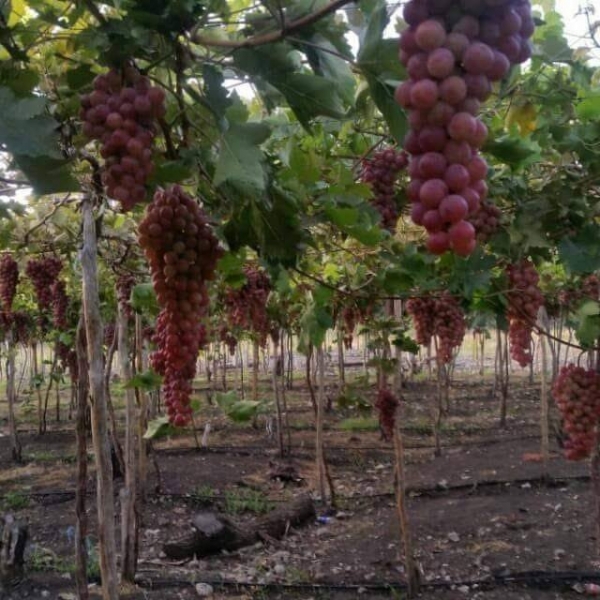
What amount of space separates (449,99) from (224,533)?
5.91 meters

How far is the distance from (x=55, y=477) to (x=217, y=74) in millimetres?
8796

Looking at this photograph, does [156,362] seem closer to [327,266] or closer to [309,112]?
[309,112]

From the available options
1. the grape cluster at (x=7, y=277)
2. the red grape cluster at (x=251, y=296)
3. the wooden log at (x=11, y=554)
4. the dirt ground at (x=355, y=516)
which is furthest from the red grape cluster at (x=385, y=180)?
the wooden log at (x=11, y=554)

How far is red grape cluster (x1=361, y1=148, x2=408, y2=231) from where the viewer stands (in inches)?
91.7

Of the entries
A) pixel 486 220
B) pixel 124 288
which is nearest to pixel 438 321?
pixel 124 288

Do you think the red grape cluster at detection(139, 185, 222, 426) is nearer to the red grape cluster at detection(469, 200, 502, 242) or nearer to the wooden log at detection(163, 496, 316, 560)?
the red grape cluster at detection(469, 200, 502, 242)

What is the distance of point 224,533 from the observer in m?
6.15

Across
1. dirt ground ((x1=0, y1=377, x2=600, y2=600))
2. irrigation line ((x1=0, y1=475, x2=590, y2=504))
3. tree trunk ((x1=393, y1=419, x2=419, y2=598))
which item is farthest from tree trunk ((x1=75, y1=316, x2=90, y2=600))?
irrigation line ((x1=0, y1=475, x2=590, y2=504))

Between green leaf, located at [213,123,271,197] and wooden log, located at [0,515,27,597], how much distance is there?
511 cm

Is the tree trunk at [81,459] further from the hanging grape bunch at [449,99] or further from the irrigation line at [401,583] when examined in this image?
the irrigation line at [401,583]

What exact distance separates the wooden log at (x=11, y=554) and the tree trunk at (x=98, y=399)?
340cm

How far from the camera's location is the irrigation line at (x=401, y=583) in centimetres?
507

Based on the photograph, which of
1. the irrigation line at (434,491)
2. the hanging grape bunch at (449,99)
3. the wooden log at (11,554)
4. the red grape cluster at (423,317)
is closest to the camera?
the hanging grape bunch at (449,99)

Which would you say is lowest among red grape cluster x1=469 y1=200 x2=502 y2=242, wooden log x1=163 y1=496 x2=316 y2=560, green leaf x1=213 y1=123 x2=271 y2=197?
wooden log x1=163 y1=496 x2=316 y2=560
